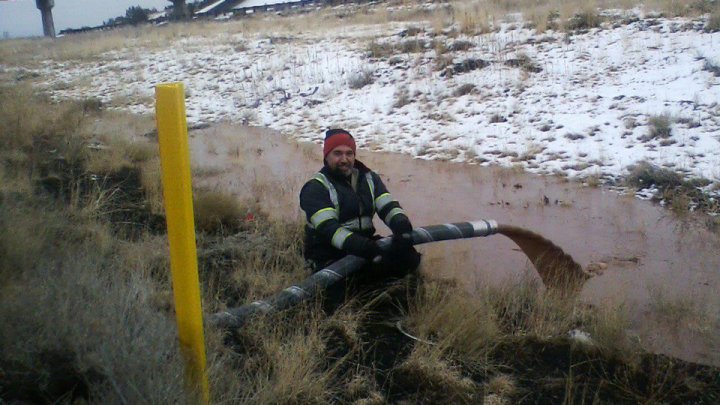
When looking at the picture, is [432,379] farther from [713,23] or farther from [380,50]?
[380,50]

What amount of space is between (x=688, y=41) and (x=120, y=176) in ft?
30.7

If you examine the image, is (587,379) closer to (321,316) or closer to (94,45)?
(321,316)

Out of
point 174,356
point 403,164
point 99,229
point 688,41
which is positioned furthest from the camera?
point 688,41

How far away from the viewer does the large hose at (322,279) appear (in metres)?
4.04

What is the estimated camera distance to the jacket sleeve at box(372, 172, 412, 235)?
4.73m

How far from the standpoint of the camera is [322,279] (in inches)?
176

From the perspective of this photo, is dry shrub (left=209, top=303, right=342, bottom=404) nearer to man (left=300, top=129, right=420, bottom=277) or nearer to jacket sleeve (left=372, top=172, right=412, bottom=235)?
man (left=300, top=129, right=420, bottom=277)

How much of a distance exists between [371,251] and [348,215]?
429mm

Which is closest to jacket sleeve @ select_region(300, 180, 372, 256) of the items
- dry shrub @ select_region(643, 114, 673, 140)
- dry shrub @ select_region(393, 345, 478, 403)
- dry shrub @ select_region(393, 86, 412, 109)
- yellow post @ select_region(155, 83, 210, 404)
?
dry shrub @ select_region(393, 345, 478, 403)

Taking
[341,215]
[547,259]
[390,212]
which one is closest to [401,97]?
[547,259]

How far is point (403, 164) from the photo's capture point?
984cm

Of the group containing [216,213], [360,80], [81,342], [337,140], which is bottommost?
[216,213]

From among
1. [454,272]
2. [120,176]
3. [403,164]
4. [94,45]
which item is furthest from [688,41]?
[94,45]

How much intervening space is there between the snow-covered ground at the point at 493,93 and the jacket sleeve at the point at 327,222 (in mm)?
4673
